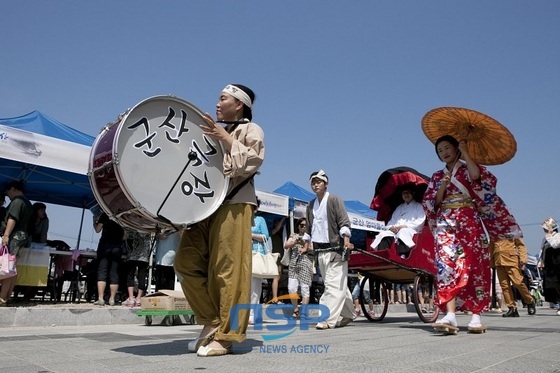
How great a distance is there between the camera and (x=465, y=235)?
498cm

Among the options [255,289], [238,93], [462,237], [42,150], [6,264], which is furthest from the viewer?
[42,150]

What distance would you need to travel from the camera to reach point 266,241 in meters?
7.14

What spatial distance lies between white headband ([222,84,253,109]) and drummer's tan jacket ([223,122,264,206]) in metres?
0.20

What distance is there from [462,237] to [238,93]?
286 centimetres

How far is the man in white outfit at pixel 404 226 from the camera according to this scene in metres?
6.41

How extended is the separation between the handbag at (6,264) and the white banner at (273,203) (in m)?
4.74

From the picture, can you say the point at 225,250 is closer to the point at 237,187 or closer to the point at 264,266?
the point at 237,187

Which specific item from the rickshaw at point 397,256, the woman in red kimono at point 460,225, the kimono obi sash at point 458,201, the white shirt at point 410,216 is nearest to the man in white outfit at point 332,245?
the rickshaw at point 397,256

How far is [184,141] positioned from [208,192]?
375 millimetres

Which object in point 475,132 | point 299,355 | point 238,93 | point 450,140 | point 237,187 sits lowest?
point 299,355

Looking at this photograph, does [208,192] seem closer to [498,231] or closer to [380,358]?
[380,358]

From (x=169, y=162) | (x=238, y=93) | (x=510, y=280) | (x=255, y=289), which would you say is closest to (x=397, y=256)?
(x=255, y=289)

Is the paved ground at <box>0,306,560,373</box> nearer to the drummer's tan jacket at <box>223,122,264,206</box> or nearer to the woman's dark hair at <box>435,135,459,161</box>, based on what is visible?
the drummer's tan jacket at <box>223,122,264,206</box>

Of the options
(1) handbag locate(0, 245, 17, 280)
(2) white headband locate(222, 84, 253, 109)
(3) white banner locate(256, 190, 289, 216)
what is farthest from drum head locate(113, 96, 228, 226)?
(3) white banner locate(256, 190, 289, 216)
